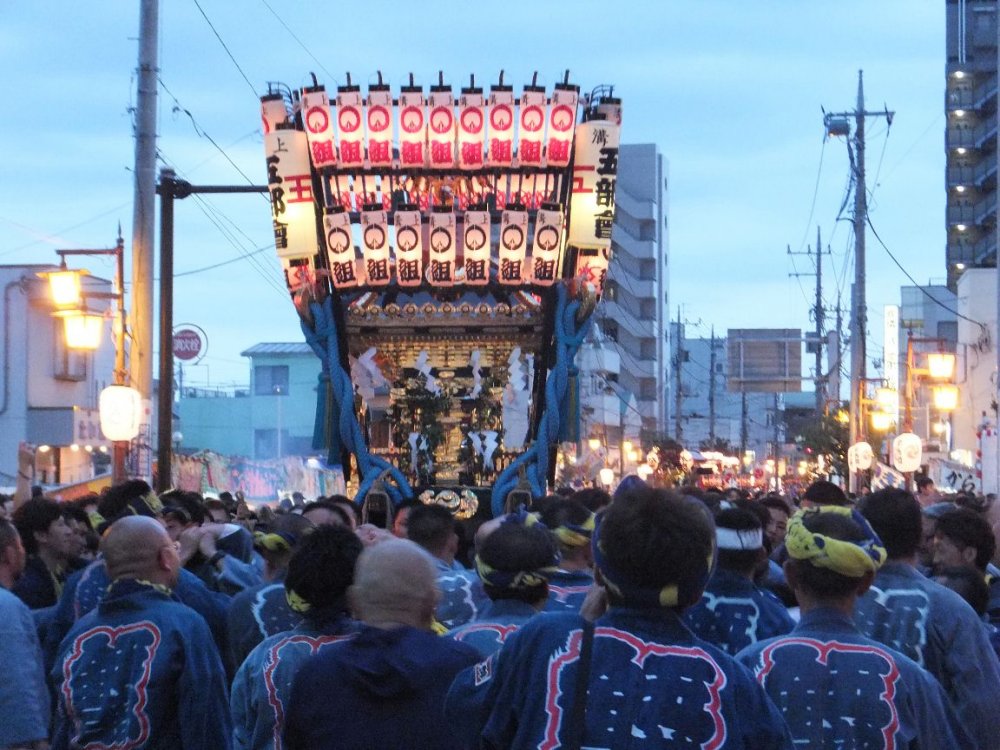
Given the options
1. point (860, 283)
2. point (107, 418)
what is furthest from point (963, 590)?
point (860, 283)

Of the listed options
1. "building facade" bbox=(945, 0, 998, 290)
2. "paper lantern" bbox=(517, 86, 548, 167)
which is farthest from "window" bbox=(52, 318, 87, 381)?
"building facade" bbox=(945, 0, 998, 290)

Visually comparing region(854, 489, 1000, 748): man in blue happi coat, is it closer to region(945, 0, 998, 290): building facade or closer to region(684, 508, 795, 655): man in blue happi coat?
region(684, 508, 795, 655): man in blue happi coat

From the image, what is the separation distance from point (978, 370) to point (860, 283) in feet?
39.6

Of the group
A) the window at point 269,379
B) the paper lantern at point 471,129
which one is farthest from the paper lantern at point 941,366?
the window at point 269,379

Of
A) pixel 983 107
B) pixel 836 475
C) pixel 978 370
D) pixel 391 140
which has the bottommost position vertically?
pixel 836 475

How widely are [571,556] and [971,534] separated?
2047mm

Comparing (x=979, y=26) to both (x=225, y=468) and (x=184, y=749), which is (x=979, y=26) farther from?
(x=184, y=749)

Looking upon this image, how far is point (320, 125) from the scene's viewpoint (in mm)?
21422

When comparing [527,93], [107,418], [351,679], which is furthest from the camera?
[527,93]

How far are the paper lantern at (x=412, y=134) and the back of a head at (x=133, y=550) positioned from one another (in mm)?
15907

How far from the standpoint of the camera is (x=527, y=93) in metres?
21.2

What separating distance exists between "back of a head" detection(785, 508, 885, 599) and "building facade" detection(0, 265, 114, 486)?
90.5ft

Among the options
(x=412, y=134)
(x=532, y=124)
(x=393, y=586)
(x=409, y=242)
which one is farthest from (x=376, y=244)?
(x=393, y=586)

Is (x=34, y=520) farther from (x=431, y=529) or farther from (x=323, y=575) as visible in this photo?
(x=323, y=575)
